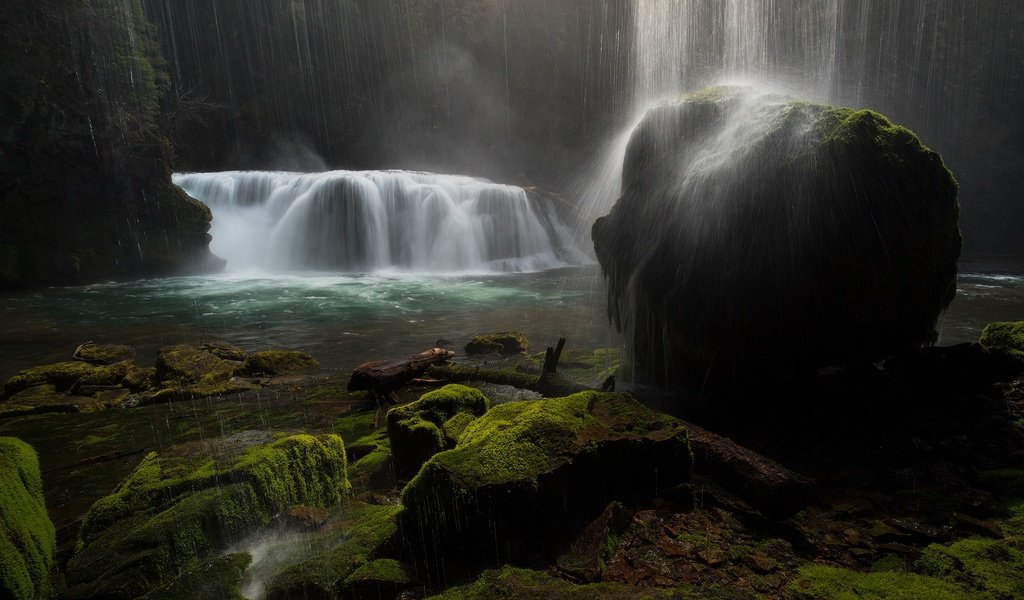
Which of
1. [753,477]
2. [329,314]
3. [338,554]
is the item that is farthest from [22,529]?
[329,314]

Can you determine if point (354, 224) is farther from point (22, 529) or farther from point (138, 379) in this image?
point (22, 529)

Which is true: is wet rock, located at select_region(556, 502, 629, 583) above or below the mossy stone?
above

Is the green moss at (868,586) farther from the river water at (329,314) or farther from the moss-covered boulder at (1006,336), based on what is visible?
the river water at (329,314)

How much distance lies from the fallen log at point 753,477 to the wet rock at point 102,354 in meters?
10.3

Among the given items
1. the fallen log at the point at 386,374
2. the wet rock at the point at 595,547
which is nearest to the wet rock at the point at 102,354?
the fallen log at the point at 386,374

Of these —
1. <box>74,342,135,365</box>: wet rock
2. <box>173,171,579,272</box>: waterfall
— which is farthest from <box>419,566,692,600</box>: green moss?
<box>173,171,579,272</box>: waterfall

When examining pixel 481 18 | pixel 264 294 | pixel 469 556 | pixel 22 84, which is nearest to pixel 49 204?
pixel 22 84

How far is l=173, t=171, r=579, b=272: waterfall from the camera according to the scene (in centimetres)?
2405

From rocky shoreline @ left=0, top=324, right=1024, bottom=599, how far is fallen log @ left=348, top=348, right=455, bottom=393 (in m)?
1.42

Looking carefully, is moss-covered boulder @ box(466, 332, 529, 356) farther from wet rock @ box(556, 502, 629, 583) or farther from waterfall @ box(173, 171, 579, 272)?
waterfall @ box(173, 171, 579, 272)

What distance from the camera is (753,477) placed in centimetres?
294

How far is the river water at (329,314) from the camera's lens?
9906 millimetres

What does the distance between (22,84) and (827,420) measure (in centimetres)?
2706

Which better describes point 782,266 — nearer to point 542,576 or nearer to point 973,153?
point 542,576
